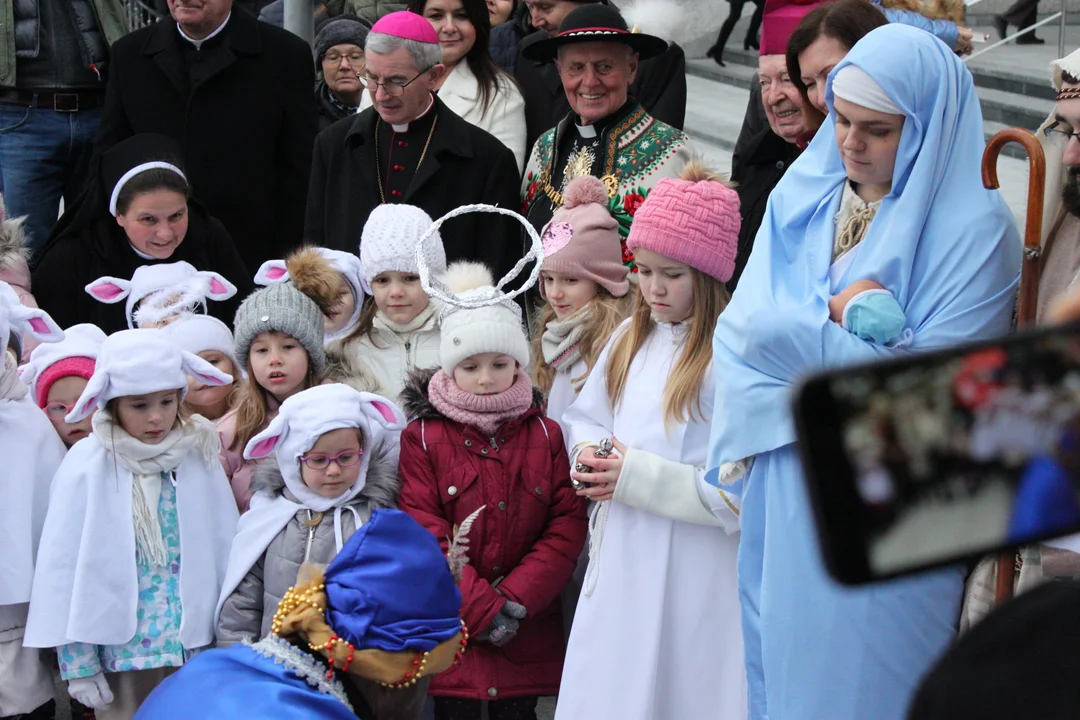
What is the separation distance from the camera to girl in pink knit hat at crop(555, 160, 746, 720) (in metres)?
3.73

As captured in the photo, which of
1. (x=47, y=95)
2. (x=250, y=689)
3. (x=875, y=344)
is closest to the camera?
(x=250, y=689)

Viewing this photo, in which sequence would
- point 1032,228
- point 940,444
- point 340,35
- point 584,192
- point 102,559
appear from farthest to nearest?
1. point 340,35
2. point 584,192
3. point 102,559
4. point 1032,228
5. point 940,444

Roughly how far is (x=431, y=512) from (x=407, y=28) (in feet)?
6.64

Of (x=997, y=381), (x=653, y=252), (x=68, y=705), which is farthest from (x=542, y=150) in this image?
(x=997, y=381)

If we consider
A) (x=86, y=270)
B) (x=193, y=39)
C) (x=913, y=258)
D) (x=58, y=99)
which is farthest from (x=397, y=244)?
(x=58, y=99)

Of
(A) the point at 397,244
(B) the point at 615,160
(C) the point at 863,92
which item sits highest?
(C) the point at 863,92

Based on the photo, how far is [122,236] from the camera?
5.00 meters

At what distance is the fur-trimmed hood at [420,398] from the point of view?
4.05 m

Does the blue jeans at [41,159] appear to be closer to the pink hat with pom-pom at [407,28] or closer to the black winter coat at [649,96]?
the pink hat with pom-pom at [407,28]

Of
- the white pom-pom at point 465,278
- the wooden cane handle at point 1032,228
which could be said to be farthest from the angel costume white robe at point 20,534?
the wooden cane handle at point 1032,228

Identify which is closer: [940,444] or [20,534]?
[940,444]

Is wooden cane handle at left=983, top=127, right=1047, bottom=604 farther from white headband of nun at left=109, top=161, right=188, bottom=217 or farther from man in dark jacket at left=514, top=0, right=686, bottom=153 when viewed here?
white headband of nun at left=109, top=161, right=188, bottom=217

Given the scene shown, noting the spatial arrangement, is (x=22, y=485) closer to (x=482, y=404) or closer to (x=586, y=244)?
(x=482, y=404)

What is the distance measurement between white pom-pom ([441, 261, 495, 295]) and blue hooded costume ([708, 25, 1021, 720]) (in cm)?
124
